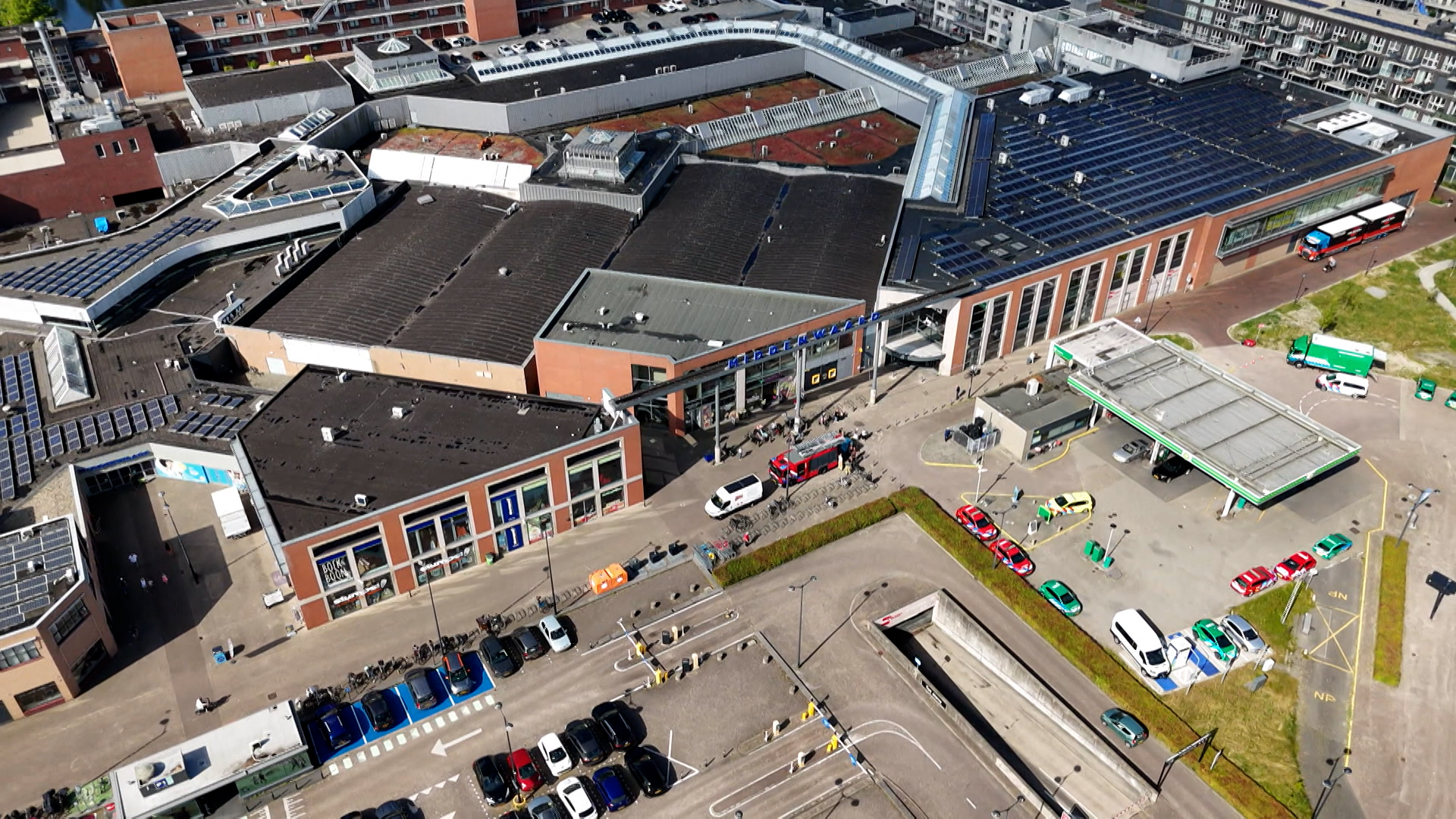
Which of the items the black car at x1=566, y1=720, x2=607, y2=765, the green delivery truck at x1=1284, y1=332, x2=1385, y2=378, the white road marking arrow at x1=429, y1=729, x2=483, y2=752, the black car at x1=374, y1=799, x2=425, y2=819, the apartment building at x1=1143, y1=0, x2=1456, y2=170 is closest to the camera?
the black car at x1=374, y1=799, x2=425, y2=819

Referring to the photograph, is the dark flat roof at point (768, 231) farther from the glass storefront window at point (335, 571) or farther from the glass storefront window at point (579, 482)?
the glass storefront window at point (335, 571)

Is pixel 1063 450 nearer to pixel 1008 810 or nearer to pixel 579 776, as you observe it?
pixel 1008 810

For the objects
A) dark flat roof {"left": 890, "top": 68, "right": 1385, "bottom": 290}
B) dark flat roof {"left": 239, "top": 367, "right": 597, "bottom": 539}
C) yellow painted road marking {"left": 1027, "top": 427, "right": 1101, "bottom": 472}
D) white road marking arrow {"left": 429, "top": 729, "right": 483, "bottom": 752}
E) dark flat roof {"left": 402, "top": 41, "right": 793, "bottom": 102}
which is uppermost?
dark flat roof {"left": 402, "top": 41, "right": 793, "bottom": 102}

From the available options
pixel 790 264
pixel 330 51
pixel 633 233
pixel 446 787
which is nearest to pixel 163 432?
pixel 446 787

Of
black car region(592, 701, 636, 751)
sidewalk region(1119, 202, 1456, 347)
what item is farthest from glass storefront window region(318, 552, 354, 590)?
sidewalk region(1119, 202, 1456, 347)

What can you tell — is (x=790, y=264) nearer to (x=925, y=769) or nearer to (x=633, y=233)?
(x=633, y=233)

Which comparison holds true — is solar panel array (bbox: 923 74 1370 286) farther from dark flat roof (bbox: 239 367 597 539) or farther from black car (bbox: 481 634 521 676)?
black car (bbox: 481 634 521 676)
